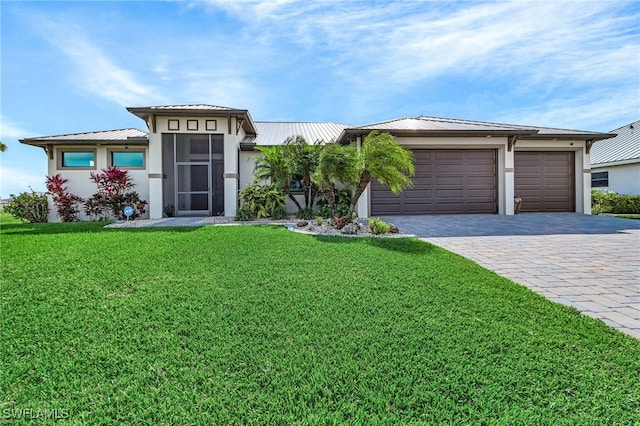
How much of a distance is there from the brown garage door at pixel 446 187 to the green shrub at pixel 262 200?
3828 mm

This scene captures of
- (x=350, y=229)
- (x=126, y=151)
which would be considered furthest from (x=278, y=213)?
(x=126, y=151)

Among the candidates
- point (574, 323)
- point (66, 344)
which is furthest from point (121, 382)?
point (574, 323)

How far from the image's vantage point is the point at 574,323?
3061 mm

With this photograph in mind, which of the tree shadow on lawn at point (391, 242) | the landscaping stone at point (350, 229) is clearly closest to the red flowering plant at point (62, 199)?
the tree shadow on lawn at point (391, 242)

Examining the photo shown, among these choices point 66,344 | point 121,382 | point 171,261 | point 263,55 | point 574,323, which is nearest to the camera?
point 121,382

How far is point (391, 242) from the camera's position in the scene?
677 centimetres

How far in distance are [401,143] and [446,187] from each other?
265 centimetres

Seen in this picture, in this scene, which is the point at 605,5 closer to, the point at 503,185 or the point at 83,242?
the point at 503,185

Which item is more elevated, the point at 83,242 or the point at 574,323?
the point at 83,242

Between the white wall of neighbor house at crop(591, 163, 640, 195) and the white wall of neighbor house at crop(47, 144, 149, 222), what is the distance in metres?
23.6

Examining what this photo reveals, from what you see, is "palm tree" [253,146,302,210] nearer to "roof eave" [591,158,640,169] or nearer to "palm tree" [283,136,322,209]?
"palm tree" [283,136,322,209]

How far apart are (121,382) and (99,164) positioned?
1371cm

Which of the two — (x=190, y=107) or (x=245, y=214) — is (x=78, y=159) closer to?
(x=190, y=107)

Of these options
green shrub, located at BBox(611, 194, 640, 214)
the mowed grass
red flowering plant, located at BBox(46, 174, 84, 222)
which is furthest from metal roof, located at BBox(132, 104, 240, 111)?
green shrub, located at BBox(611, 194, 640, 214)
